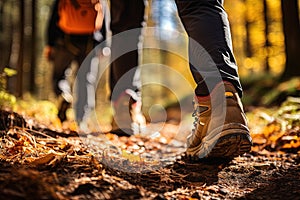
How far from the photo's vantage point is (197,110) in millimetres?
2010

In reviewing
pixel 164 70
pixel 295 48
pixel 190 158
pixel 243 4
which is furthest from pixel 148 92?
pixel 190 158

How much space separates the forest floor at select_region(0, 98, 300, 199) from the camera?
1.24 m

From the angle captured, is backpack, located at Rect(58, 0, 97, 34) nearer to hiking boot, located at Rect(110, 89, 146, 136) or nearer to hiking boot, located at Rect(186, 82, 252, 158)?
hiking boot, located at Rect(110, 89, 146, 136)

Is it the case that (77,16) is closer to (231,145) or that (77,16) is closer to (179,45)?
(231,145)

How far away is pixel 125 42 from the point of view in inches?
130

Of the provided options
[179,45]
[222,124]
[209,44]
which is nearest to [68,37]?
[209,44]

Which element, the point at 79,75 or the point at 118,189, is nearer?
the point at 118,189

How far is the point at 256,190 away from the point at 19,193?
3.40 ft

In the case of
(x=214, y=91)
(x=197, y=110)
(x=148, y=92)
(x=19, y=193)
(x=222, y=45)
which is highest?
(x=222, y=45)

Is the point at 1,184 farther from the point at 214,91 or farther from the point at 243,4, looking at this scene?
the point at 243,4

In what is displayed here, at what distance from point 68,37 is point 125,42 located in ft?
4.55

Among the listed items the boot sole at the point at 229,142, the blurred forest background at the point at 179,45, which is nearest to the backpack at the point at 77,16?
the blurred forest background at the point at 179,45

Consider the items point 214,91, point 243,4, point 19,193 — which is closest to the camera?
point 19,193

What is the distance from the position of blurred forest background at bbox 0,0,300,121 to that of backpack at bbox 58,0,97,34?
29.2 inches
